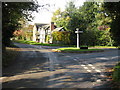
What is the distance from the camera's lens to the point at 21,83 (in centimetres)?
583

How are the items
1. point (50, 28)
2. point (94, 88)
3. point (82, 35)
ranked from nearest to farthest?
point (94, 88) < point (82, 35) < point (50, 28)

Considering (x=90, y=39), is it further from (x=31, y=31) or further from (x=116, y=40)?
(x=31, y=31)

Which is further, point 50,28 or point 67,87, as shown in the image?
point 50,28

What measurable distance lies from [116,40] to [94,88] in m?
3.94

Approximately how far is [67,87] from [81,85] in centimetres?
60

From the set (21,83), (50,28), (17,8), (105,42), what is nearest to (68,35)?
(105,42)

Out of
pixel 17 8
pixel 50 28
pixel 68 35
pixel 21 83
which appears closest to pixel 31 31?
pixel 50 28

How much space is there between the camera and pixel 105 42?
1619 inches

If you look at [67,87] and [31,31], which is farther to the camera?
[31,31]

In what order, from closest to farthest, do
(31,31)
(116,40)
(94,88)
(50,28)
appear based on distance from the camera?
1. (94,88)
2. (116,40)
3. (50,28)
4. (31,31)

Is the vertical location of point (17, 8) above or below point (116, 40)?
above

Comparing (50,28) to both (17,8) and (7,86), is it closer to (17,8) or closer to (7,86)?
(17,8)

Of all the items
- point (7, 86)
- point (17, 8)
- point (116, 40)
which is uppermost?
point (17, 8)

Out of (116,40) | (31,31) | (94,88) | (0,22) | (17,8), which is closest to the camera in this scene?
(94,88)
